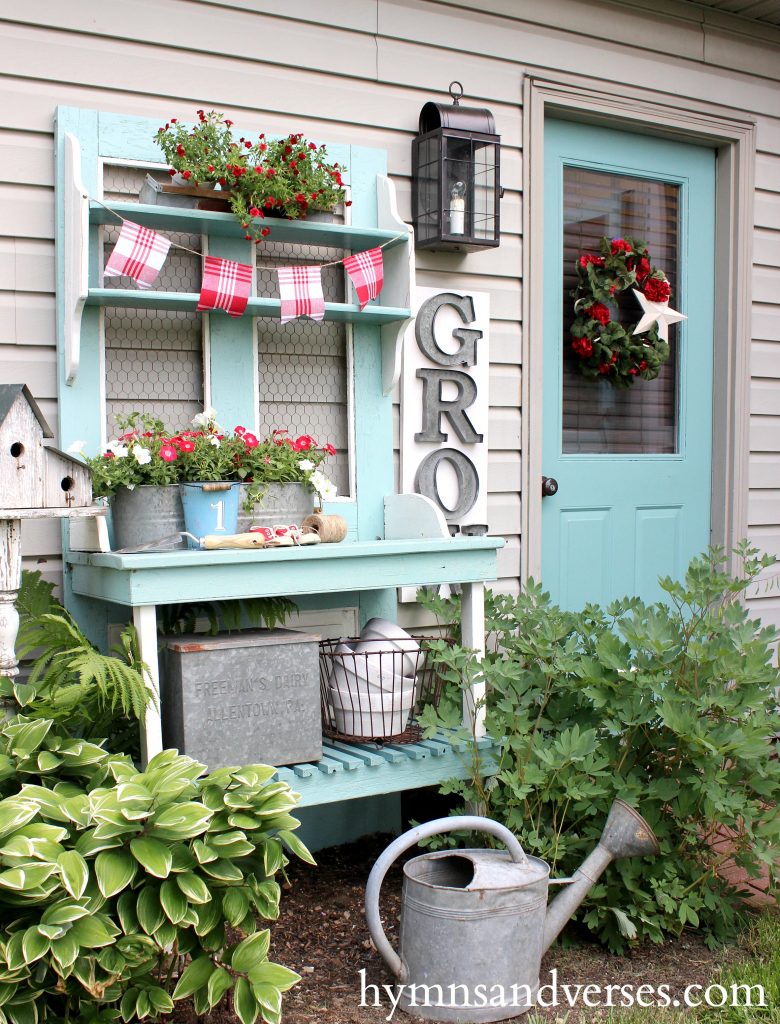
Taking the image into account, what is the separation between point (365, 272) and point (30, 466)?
1102mm

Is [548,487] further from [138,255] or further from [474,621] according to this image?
[138,255]

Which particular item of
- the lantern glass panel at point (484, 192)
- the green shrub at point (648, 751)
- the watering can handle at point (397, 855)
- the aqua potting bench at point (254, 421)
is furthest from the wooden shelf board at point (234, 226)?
the watering can handle at point (397, 855)

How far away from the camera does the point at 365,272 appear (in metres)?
2.99

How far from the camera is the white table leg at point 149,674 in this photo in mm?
2406

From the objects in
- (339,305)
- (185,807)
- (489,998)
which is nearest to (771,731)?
(489,998)

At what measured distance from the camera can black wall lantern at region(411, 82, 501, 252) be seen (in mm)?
3232

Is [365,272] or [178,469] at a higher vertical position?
[365,272]

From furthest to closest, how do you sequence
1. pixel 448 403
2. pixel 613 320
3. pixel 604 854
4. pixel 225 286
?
pixel 613 320 → pixel 448 403 → pixel 225 286 → pixel 604 854

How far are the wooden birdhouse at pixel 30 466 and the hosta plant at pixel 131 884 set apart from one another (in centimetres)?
50

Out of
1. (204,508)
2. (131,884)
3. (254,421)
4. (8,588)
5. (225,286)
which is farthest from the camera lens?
(254,421)

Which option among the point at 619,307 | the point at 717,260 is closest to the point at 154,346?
the point at 619,307

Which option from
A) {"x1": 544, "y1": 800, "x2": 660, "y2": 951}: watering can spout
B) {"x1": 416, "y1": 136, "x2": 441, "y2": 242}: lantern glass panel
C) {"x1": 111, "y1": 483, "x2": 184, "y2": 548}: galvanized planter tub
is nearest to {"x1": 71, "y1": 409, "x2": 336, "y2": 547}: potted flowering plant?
{"x1": 111, "y1": 483, "x2": 184, "y2": 548}: galvanized planter tub

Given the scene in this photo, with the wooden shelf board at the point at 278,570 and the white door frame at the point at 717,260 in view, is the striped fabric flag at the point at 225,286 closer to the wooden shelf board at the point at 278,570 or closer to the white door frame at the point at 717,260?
the wooden shelf board at the point at 278,570

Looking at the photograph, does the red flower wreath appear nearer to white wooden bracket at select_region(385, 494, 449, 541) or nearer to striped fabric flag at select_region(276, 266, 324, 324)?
white wooden bracket at select_region(385, 494, 449, 541)
